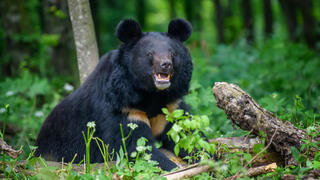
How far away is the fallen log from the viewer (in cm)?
390

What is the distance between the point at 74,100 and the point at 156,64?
1435 millimetres

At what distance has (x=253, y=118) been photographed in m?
3.92

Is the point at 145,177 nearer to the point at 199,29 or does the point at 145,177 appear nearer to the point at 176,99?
the point at 176,99

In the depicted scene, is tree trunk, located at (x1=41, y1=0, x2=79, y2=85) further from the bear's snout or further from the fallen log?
the fallen log

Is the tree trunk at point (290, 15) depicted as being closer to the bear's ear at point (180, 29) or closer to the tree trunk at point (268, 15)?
the tree trunk at point (268, 15)

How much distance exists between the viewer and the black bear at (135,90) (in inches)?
191

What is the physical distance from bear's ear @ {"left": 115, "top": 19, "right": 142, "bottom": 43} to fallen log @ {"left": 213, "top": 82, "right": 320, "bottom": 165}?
63.7 inches

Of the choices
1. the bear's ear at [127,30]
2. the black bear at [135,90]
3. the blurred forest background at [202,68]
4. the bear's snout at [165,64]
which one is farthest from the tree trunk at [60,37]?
the bear's snout at [165,64]

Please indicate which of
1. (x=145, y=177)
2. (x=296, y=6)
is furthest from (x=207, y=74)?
(x=296, y=6)

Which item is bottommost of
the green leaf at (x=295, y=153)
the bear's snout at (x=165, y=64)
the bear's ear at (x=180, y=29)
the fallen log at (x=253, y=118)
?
the green leaf at (x=295, y=153)

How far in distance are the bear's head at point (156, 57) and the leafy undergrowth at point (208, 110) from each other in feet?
1.81

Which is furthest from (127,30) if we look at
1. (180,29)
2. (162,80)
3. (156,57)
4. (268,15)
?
(268,15)

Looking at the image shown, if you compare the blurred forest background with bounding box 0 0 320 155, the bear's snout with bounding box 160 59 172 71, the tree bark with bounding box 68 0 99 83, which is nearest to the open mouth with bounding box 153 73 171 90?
the bear's snout with bounding box 160 59 172 71

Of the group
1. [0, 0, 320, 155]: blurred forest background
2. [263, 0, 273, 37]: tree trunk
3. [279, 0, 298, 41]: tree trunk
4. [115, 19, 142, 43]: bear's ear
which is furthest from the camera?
[263, 0, 273, 37]: tree trunk
